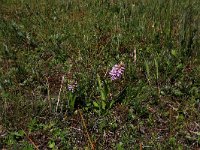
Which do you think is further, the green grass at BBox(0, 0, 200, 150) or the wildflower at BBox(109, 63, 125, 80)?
the wildflower at BBox(109, 63, 125, 80)

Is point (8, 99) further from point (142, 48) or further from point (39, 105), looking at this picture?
point (142, 48)

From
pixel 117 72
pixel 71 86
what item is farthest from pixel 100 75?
pixel 71 86

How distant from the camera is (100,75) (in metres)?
4.32

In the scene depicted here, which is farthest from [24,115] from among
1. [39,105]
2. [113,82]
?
[113,82]

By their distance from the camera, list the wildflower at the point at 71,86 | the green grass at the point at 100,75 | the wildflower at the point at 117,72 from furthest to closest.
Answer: the wildflower at the point at 117,72 → the wildflower at the point at 71,86 → the green grass at the point at 100,75

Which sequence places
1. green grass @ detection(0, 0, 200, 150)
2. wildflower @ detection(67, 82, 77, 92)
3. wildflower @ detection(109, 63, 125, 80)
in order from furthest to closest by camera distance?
wildflower @ detection(109, 63, 125, 80) → wildflower @ detection(67, 82, 77, 92) → green grass @ detection(0, 0, 200, 150)

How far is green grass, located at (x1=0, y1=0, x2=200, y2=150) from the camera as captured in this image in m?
3.59

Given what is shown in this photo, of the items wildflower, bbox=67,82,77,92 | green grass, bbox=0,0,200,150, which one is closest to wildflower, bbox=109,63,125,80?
green grass, bbox=0,0,200,150

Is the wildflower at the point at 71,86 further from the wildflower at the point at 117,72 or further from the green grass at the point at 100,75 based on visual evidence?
the wildflower at the point at 117,72

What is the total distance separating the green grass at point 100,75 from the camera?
3590 millimetres

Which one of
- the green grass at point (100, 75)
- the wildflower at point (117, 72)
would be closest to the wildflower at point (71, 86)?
the green grass at point (100, 75)

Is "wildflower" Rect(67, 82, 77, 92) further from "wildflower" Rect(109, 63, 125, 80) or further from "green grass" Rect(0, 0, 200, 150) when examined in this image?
"wildflower" Rect(109, 63, 125, 80)

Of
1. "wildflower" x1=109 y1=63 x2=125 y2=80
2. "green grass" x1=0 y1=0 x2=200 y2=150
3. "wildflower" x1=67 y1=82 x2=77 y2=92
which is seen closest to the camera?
"green grass" x1=0 y1=0 x2=200 y2=150

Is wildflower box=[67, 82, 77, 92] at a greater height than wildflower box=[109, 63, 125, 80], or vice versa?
wildflower box=[109, 63, 125, 80]
